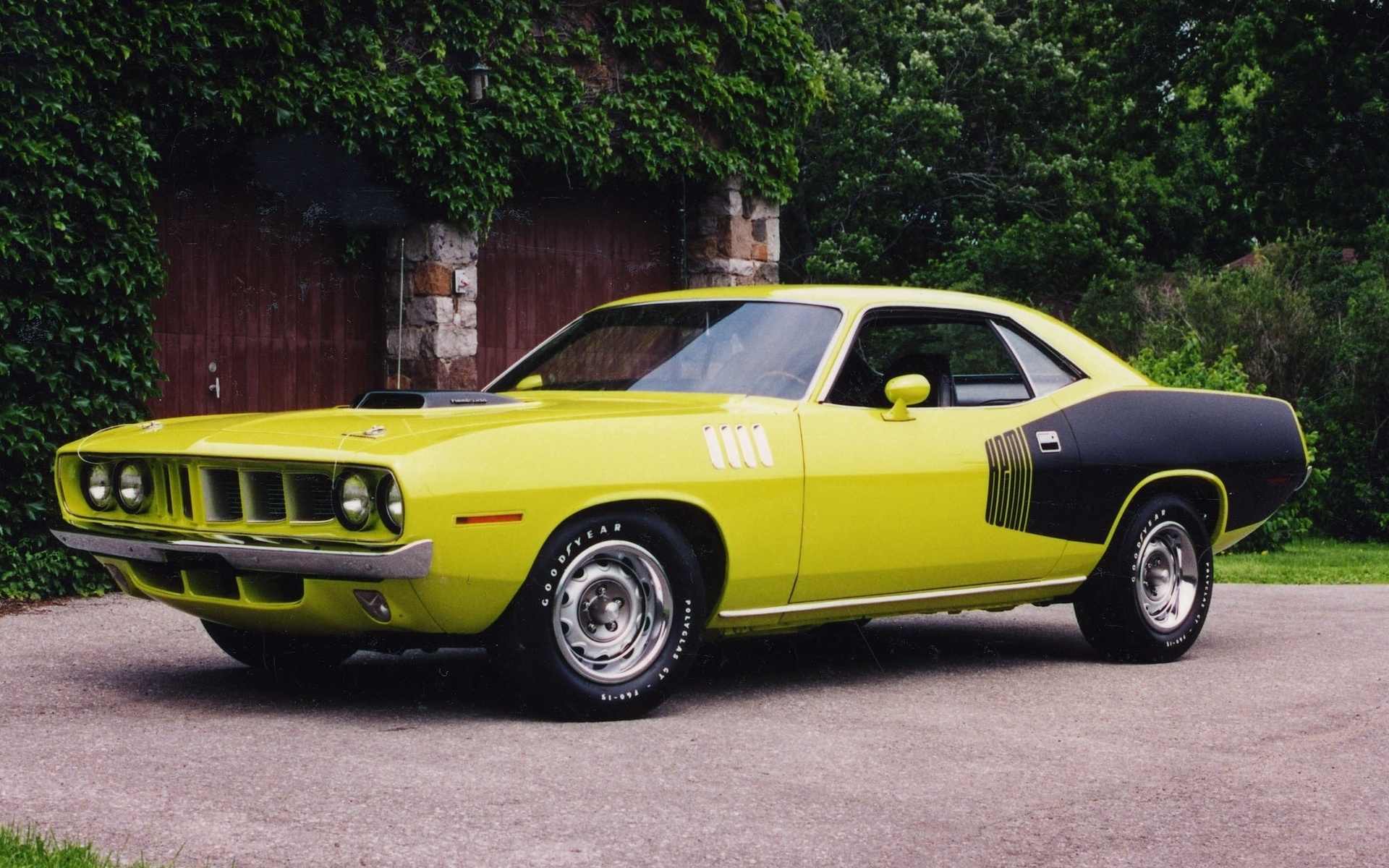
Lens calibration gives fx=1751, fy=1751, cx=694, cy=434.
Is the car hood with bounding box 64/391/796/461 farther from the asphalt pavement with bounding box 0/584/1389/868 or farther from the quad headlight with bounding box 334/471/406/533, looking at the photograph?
the asphalt pavement with bounding box 0/584/1389/868

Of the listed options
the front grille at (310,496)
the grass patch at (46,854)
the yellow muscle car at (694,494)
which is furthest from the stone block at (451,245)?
the grass patch at (46,854)

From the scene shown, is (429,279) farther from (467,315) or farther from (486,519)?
(486,519)

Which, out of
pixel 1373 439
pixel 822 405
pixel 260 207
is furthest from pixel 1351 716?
pixel 1373 439

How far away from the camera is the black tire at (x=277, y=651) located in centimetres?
673

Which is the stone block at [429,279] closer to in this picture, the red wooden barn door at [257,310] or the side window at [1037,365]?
the red wooden barn door at [257,310]

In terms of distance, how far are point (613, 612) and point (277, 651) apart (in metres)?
1.67

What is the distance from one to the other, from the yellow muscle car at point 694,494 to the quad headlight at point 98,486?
0.01 m

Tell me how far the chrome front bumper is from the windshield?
1.61 m

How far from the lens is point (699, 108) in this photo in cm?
1304

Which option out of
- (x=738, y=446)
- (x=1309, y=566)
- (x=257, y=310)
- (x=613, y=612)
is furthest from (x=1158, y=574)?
(x=1309, y=566)

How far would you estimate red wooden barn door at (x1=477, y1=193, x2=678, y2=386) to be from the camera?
12781 mm

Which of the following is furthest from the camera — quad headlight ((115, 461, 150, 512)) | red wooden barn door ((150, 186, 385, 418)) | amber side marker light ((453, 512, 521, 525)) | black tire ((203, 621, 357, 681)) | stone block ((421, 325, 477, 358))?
stone block ((421, 325, 477, 358))

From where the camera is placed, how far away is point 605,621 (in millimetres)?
5773

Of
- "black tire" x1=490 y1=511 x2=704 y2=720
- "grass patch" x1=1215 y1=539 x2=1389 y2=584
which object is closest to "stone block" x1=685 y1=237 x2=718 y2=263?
"grass patch" x1=1215 y1=539 x2=1389 y2=584
